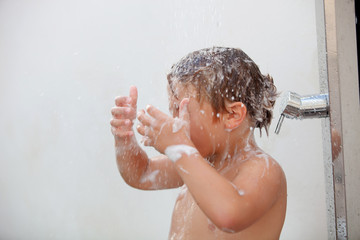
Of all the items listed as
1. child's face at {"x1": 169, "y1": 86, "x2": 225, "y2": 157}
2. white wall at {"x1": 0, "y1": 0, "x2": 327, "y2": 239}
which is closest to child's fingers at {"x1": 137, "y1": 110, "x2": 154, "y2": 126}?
child's face at {"x1": 169, "y1": 86, "x2": 225, "y2": 157}

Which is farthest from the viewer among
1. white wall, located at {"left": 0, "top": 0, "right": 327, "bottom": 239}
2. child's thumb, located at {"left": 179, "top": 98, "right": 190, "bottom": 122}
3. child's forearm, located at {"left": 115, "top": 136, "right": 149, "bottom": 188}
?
white wall, located at {"left": 0, "top": 0, "right": 327, "bottom": 239}

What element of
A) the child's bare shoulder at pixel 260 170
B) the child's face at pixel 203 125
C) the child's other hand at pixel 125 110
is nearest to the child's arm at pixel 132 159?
the child's other hand at pixel 125 110

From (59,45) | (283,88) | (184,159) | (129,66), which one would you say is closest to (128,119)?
(184,159)

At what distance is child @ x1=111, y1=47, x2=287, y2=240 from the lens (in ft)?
1.97

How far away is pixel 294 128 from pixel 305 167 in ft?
0.32

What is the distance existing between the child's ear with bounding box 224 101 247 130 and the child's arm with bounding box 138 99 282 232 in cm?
9

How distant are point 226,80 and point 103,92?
729 mm

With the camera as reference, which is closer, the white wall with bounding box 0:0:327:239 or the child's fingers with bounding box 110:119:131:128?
the child's fingers with bounding box 110:119:131:128

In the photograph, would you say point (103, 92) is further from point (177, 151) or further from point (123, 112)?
point (177, 151)

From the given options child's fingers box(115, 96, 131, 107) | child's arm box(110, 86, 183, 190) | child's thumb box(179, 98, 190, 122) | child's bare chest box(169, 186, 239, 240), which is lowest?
child's bare chest box(169, 186, 239, 240)

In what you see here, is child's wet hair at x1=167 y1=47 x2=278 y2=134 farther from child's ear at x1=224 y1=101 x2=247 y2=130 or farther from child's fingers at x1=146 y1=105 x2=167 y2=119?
child's fingers at x1=146 y1=105 x2=167 y2=119

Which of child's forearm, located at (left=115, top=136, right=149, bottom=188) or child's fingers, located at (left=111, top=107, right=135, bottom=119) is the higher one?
child's fingers, located at (left=111, top=107, right=135, bottom=119)

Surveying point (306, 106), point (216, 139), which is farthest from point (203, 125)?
point (306, 106)

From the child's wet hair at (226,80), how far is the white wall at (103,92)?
0.72 ft
